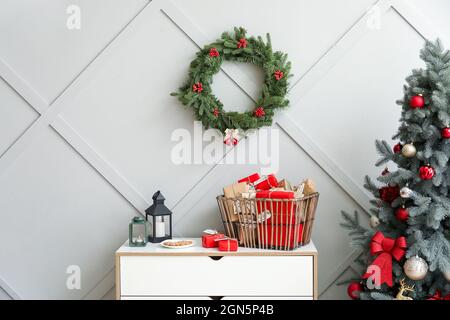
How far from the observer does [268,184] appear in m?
2.44

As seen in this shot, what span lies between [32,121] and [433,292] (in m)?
2.09

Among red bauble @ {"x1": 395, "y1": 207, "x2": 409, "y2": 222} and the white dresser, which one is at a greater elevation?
A: red bauble @ {"x1": 395, "y1": 207, "x2": 409, "y2": 222}

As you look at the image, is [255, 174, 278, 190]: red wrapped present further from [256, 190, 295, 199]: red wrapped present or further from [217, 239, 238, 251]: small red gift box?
[217, 239, 238, 251]: small red gift box

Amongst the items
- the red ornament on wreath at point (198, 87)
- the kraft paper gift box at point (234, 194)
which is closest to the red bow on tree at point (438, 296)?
the kraft paper gift box at point (234, 194)

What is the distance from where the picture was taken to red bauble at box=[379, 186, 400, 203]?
2.25 m

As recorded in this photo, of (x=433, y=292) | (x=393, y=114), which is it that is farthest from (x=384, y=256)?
(x=393, y=114)

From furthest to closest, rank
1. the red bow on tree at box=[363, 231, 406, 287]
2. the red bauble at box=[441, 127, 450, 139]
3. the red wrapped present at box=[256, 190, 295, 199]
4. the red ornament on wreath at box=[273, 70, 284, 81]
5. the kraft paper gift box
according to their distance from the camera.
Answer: the red ornament on wreath at box=[273, 70, 284, 81] < the kraft paper gift box < the red wrapped present at box=[256, 190, 295, 199] < the red bow on tree at box=[363, 231, 406, 287] < the red bauble at box=[441, 127, 450, 139]

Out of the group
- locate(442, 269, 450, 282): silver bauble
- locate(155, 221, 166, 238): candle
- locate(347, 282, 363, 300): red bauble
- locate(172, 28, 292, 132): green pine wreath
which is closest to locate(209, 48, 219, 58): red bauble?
locate(172, 28, 292, 132): green pine wreath

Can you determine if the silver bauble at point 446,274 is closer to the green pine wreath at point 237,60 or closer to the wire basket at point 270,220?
the wire basket at point 270,220

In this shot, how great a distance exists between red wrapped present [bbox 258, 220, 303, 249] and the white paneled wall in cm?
40

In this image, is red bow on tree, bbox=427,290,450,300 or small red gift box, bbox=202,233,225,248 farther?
small red gift box, bbox=202,233,225,248

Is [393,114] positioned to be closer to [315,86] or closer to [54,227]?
[315,86]

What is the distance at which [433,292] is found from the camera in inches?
85.5

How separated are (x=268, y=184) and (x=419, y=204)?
0.68 m
